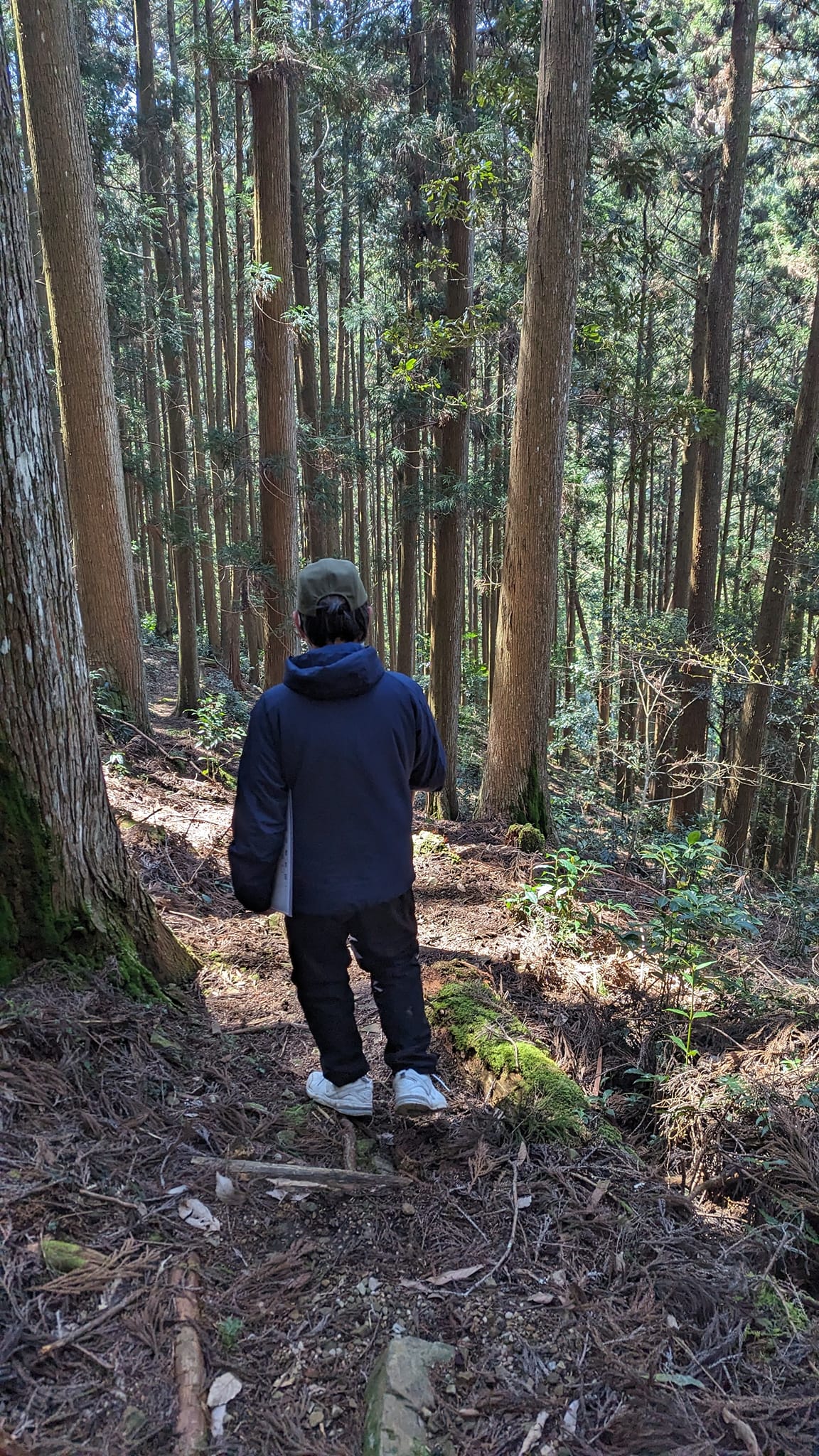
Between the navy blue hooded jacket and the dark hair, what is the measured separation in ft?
0.15

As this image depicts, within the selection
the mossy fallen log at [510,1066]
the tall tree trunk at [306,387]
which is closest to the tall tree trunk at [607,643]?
the tall tree trunk at [306,387]

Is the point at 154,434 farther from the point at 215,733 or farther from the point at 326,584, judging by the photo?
the point at 326,584

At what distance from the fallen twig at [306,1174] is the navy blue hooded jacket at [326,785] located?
811mm

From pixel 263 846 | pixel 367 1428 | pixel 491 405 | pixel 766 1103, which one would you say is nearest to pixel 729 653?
pixel 491 405

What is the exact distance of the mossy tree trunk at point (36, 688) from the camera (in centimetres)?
265

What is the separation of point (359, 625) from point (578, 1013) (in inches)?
91.6

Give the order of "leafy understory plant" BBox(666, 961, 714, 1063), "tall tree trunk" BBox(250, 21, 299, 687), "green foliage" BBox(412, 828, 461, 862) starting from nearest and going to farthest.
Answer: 1. "leafy understory plant" BBox(666, 961, 714, 1063)
2. "green foliage" BBox(412, 828, 461, 862)
3. "tall tree trunk" BBox(250, 21, 299, 687)

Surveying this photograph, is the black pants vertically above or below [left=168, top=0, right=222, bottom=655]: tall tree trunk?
below

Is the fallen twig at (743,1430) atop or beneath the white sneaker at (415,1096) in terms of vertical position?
atop

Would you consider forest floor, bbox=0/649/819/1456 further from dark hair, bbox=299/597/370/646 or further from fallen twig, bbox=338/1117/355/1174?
dark hair, bbox=299/597/370/646

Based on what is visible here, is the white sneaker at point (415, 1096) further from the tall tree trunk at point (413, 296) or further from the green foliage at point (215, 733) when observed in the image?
the tall tree trunk at point (413, 296)

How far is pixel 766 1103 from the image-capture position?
2.96 metres

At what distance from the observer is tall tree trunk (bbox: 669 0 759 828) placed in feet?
36.4

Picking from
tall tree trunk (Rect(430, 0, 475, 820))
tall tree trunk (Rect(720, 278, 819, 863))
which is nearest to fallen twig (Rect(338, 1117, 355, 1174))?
tall tree trunk (Rect(430, 0, 475, 820))
